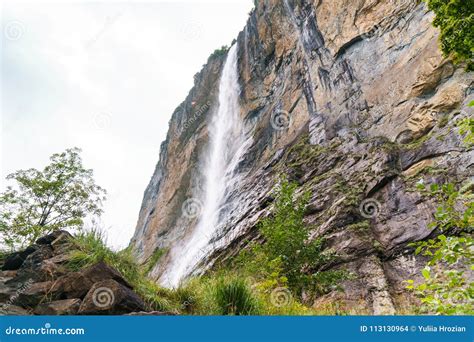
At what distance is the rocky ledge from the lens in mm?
5191

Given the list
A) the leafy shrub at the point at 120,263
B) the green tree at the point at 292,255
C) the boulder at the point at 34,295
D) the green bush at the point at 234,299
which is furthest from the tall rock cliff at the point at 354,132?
the green bush at the point at 234,299

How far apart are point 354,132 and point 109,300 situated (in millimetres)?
16299

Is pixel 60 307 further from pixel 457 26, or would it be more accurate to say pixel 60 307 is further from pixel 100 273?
pixel 457 26

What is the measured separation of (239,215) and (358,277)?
10.1m

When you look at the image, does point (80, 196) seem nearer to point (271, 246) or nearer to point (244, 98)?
point (271, 246)

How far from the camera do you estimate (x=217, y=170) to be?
110 ft

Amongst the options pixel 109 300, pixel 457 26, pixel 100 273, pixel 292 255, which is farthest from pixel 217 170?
pixel 109 300

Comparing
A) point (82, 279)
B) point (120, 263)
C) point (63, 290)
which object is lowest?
point (63, 290)

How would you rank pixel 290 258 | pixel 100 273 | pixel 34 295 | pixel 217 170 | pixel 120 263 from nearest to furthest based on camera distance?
1. pixel 34 295
2. pixel 100 273
3. pixel 120 263
4. pixel 290 258
5. pixel 217 170

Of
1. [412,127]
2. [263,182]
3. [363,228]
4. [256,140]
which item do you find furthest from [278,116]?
[363,228]

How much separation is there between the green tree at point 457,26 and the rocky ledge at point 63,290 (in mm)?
9596

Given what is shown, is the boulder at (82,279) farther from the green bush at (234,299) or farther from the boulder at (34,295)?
the green bush at (234,299)

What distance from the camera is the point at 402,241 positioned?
13211 millimetres

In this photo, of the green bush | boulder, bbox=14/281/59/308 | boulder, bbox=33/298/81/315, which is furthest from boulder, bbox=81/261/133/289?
the green bush
